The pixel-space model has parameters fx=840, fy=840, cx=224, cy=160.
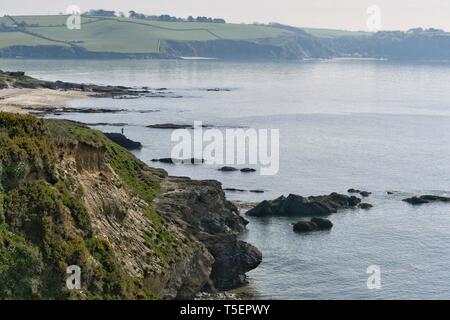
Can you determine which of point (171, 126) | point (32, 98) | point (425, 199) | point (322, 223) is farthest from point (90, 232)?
point (32, 98)

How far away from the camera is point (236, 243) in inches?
2067

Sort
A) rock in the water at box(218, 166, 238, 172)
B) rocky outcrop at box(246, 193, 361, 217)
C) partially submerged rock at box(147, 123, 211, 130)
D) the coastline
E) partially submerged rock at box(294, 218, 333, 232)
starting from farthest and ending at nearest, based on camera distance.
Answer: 1. partially submerged rock at box(147, 123, 211, 130)
2. rock in the water at box(218, 166, 238, 172)
3. rocky outcrop at box(246, 193, 361, 217)
4. partially submerged rock at box(294, 218, 333, 232)
5. the coastline

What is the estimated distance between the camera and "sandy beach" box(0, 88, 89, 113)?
139 meters

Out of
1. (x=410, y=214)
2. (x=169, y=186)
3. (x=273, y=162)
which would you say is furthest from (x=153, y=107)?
(x=169, y=186)

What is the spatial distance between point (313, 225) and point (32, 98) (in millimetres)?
98738

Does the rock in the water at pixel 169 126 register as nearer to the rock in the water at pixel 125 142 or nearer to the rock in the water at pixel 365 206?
the rock in the water at pixel 125 142

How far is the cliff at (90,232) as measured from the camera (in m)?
32.8

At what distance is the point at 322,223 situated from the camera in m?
68.2

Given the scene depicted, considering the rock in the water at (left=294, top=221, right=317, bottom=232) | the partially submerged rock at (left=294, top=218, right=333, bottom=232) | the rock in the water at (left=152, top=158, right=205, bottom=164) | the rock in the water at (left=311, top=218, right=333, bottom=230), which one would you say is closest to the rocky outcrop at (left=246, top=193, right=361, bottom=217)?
the rock in the water at (left=311, top=218, right=333, bottom=230)

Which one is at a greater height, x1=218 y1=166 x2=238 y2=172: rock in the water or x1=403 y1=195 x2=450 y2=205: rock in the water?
x1=218 y1=166 x2=238 y2=172: rock in the water

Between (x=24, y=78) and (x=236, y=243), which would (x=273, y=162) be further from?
(x=24, y=78)

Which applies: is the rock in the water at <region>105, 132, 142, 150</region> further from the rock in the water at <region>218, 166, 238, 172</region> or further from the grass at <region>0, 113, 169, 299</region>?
the grass at <region>0, 113, 169, 299</region>

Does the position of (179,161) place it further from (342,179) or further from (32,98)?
(32,98)

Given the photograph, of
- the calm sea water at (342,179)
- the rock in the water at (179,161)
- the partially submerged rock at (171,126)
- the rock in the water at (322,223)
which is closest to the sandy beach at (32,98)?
the calm sea water at (342,179)
